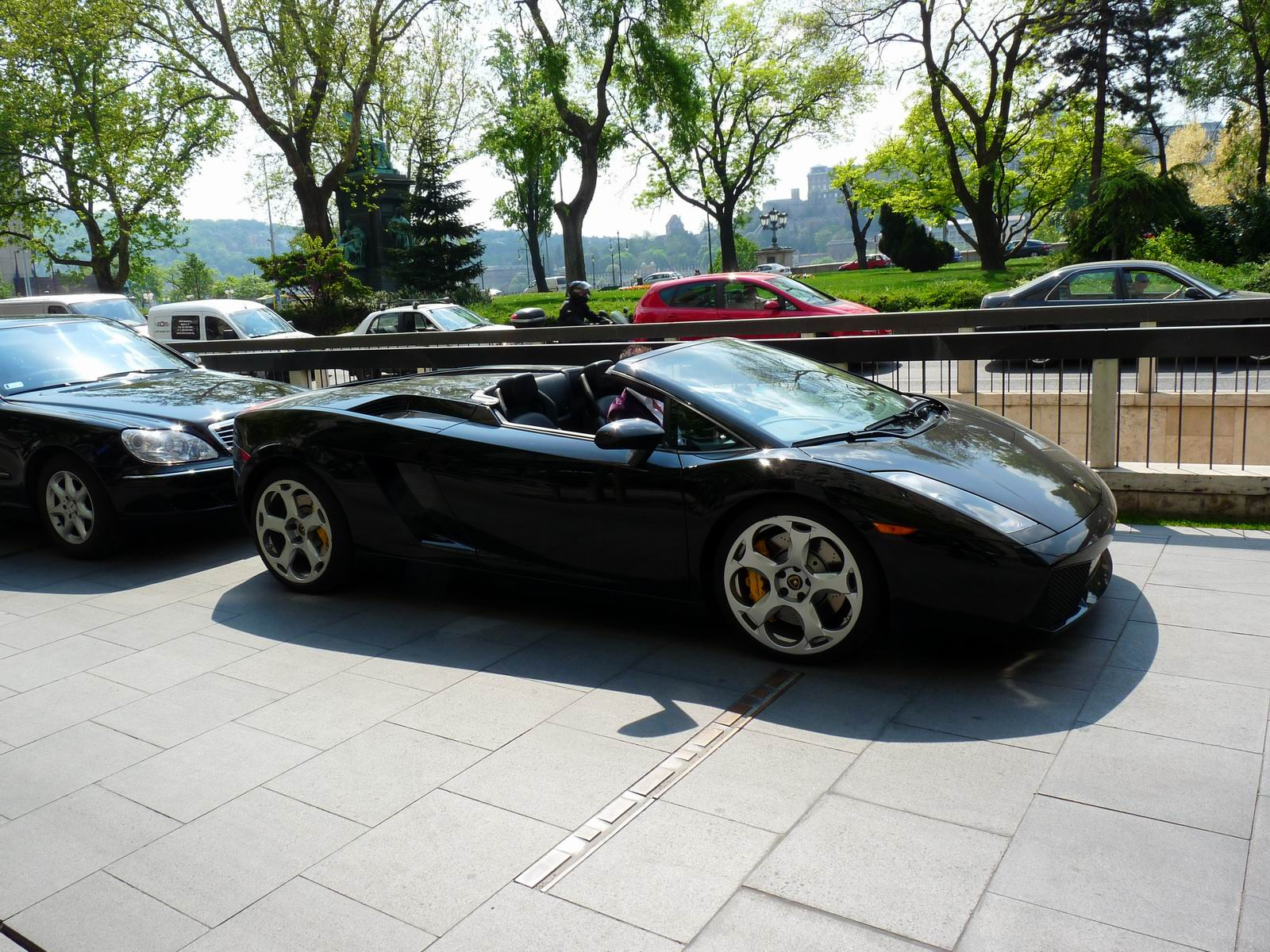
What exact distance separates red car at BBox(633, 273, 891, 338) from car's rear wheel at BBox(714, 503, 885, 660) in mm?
11077

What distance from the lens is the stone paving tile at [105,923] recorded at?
2.78 meters

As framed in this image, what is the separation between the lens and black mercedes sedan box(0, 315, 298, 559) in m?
6.67

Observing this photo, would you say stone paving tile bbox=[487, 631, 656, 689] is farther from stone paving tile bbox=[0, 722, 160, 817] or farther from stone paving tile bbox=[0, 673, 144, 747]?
stone paving tile bbox=[0, 673, 144, 747]

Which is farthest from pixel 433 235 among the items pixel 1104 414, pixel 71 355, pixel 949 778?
pixel 949 778

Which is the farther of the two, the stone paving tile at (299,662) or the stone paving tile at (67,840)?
the stone paving tile at (299,662)

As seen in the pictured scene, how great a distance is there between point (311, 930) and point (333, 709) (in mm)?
1583

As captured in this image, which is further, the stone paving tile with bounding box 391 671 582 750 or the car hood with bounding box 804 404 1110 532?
the car hood with bounding box 804 404 1110 532

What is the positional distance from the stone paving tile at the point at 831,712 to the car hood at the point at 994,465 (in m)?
0.83

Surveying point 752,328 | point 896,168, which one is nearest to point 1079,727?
point 752,328

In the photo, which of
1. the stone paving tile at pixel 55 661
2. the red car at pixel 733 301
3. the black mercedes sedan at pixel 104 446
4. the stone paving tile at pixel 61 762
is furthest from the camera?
the red car at pixel 733 301

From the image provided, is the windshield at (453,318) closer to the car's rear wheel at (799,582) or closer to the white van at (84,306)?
the white van at (84,306)

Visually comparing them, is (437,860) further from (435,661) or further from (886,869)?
(435,661)

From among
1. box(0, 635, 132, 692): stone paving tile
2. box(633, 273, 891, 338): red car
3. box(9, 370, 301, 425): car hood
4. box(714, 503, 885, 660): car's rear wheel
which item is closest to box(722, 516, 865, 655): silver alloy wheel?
box(714, 503, 885, 660): car's rear wheel

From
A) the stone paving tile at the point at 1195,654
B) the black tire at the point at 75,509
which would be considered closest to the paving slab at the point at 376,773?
the stone paving tile at the point at 1195,654
